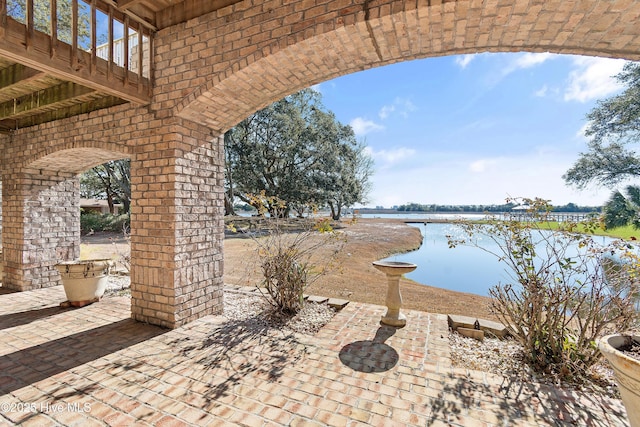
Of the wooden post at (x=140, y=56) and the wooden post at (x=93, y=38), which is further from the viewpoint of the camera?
the wooden post at (x=140, y=56)

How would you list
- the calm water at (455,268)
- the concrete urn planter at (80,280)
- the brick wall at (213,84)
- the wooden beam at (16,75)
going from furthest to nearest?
the calm water at (455,268)
the concrete urn planter at (80,280)
the wooden beam at (16,75)
the brick wall at (213,84)

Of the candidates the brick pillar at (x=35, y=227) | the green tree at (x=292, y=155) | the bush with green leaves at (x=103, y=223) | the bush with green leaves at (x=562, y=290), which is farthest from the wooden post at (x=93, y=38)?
the bush with green leaves at (x=103, y=223)

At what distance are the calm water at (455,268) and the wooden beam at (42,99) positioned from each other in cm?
728

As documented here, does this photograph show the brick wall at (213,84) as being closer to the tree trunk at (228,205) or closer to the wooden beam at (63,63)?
the wooden beam at (63,63)

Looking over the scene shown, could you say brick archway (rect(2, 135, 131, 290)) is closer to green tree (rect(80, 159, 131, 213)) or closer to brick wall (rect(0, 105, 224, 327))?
brick wall (rect(0, 105, 224, 327))

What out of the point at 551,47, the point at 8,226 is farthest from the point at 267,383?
the point at 8,226

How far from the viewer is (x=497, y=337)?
3.23m

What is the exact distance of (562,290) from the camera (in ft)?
8.80

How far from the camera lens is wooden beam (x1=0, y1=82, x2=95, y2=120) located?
3787mm

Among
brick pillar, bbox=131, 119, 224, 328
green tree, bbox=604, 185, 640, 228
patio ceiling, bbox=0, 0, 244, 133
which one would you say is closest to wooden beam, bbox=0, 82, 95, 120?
patio ceiling, bbox=0, 0, 244, 133

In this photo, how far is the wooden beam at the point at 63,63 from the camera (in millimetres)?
2496

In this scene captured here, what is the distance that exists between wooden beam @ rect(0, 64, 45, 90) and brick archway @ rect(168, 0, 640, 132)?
1.41 m

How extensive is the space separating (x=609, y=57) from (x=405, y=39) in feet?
5.77

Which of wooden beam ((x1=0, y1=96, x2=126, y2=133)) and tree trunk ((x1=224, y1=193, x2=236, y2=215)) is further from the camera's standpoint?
tree trunk ((x1=224, y1=193, x2=236, y2=215))
